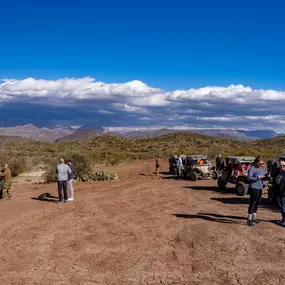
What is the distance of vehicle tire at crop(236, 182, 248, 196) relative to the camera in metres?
18.8

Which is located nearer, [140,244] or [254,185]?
[140,244]

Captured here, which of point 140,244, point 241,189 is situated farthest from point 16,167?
point 140,244

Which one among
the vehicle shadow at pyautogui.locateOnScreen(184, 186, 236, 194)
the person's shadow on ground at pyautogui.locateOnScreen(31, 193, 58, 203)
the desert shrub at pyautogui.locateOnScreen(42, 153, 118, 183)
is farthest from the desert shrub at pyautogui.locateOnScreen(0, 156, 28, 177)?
the vehicle shadow at pyautogui.locateOnScreen(184, 186, 236, 194)

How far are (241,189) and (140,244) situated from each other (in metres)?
9.35

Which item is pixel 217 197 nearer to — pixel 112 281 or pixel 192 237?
pixel 192 237

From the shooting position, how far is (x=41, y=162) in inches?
1732

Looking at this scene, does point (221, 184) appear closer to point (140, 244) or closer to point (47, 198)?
point (47, 198)

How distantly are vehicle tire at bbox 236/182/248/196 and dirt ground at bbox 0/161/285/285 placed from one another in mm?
1194

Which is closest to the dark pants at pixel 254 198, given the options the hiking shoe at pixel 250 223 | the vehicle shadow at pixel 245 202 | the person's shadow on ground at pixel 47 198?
the hiking shoe at pixel 250 223

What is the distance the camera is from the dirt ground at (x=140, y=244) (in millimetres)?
8531

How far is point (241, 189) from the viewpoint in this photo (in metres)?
18.9

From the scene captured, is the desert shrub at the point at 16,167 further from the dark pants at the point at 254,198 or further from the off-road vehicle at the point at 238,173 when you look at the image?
the dark pants at the point at 254,198

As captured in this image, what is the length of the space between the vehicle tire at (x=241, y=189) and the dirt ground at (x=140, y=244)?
119 cm

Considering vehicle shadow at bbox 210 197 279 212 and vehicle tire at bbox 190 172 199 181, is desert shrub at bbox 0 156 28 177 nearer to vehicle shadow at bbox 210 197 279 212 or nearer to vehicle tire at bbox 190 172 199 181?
vehicle tire at bbox 190 172 199 181
